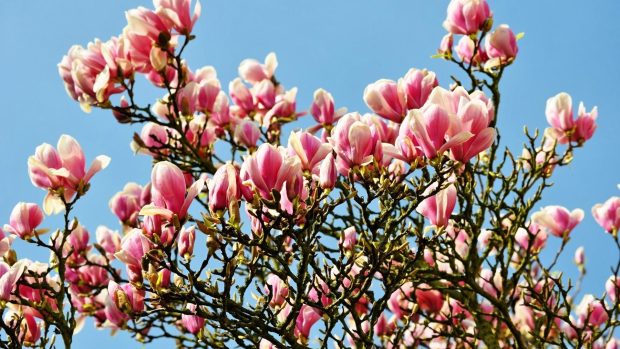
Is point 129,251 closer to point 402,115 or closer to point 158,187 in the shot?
point 158,187

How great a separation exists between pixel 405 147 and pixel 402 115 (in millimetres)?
687

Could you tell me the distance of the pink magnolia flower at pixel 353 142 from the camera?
8.40 ft

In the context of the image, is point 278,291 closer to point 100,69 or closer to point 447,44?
point 100,69

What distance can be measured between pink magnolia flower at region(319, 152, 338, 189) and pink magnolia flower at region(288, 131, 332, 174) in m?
0.09

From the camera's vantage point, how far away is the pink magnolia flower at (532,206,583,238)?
14.5 feet

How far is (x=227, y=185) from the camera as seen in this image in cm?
234

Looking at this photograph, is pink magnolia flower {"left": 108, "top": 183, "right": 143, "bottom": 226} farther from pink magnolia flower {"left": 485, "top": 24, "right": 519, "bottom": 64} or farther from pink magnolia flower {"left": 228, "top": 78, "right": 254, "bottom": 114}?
pink magnolia flower {"left": 485, "top": 24, "right": 519, "bottom": 64}

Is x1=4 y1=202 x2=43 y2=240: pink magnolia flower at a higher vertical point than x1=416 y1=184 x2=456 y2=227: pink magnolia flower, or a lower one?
higher

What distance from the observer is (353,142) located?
8.44 feet

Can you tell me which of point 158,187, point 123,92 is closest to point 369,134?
point 158,187

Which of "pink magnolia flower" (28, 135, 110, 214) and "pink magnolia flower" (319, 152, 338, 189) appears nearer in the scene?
"pink magnolia flower" (319, 152, 338, 189)

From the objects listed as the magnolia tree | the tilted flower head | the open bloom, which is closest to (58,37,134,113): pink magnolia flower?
the magnolia tree

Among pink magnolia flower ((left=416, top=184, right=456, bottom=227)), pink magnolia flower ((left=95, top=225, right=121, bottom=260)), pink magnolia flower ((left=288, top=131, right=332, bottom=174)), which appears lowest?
pink magnolia flower ((left=416, top=184, right=456, bottom=227))

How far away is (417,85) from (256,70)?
217cm
